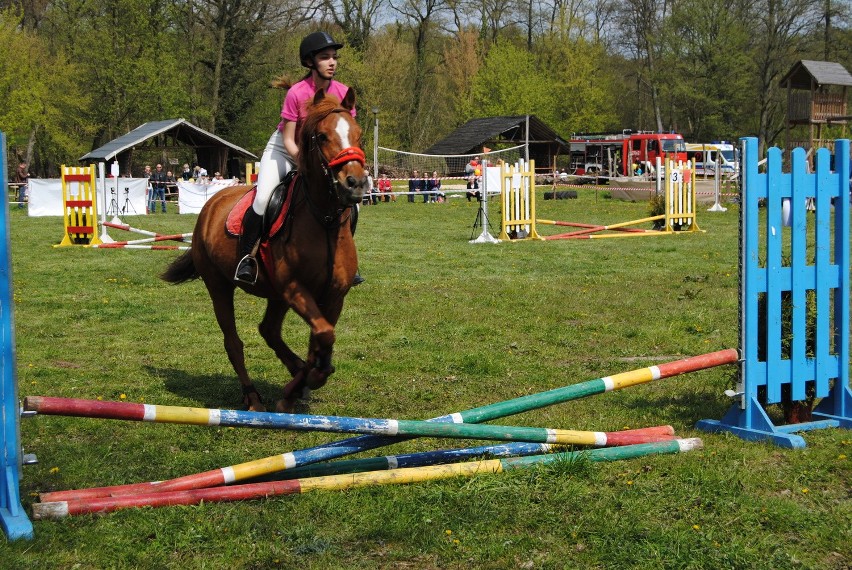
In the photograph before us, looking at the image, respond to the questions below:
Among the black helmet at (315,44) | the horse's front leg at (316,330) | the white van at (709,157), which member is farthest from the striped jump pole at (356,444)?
the white van at (709,157)

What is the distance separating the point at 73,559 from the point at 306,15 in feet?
182

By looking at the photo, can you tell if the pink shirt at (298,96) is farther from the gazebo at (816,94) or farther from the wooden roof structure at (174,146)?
the wooden roof structure at (174,146)

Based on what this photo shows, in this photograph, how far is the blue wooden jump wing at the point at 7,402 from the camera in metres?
4.39

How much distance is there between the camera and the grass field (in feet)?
14.1

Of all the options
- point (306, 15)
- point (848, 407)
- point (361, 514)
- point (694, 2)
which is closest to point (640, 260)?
point (848, 407)

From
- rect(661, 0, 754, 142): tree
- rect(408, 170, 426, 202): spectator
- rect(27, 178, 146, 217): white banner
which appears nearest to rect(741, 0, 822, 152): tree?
rect(661, 0, 754, 142): tree

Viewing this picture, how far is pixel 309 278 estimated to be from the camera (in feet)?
21.4

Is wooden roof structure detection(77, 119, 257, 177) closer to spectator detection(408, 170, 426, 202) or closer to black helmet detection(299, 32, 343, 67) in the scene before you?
spectator detection(408, 170, 426, 202)

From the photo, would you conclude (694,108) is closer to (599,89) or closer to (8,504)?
(599,89)

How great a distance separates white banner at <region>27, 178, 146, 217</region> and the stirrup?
27407 mm

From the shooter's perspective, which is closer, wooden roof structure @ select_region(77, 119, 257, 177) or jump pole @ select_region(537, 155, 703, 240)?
jump pole @ select_region(537, 155, 703, 240)

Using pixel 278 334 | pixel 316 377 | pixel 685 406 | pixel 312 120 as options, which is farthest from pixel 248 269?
pixel 685 406

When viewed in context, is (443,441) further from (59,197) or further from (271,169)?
(59,197)

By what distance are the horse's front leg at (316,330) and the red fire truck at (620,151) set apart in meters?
45.8
